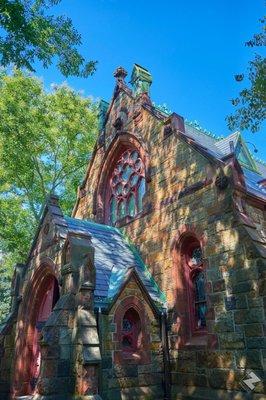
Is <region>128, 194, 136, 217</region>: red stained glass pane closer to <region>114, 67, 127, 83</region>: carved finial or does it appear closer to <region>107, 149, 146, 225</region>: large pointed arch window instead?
<region>107, 149, 146, 225</region>: large pointed arch window

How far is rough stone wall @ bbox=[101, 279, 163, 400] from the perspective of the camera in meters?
7.65

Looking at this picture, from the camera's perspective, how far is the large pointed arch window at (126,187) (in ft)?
41.2

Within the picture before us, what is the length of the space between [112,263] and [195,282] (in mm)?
2269

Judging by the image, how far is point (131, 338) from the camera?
8.65m

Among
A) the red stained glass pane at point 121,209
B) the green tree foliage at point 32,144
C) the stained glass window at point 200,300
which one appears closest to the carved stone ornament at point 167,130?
the red stained glass pane at point 121,209

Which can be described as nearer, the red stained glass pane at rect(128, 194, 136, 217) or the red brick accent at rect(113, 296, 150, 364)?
the red brick accent at rect(113, 296, 150, 364)

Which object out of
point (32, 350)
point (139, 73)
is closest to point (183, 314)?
point (32, 350)

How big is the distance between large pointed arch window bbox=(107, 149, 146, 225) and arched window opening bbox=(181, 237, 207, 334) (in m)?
3.06

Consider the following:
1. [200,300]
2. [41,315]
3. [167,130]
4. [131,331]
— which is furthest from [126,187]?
[131,331]

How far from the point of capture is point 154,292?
9.75 m

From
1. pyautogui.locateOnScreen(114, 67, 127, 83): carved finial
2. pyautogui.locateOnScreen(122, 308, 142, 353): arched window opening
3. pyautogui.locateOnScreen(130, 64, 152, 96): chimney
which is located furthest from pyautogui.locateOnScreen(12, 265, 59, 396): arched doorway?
pyautogui.locateOnScreen(114, 67, 127, 83): carved finial

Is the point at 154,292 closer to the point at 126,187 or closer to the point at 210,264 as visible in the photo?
the point at 210,264

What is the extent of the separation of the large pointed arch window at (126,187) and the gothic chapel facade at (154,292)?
86 millimetres

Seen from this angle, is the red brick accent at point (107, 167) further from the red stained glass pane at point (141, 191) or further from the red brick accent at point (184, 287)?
the red brick accent at point (184, 287)
